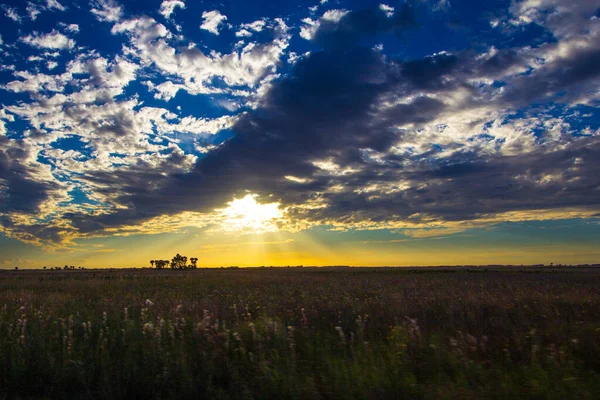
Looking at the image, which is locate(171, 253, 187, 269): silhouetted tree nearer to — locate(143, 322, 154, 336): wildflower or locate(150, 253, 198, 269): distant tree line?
locate(150, 253, 198, 269): distant tree line

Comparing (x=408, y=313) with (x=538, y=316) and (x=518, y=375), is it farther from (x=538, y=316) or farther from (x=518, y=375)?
(x=518, y=375)

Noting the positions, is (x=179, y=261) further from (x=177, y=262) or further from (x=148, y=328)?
(x=148, y=328)

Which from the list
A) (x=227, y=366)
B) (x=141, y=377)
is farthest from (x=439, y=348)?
(x=141, y=377)

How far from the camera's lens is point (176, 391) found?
5.04 metres

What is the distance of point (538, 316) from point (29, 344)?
1090cm

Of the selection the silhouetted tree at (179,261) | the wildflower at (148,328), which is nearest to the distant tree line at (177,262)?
the silhouetted tree at (179,261)

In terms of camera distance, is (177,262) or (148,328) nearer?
(148,328)

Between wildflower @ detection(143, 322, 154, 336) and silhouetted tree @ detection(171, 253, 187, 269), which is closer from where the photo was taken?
wildflower @ detection(143, 322, 154, 336)

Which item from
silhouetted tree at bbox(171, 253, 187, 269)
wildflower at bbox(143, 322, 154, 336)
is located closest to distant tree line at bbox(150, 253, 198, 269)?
silhouetted tree at bbox(171, 253, 187, 269)

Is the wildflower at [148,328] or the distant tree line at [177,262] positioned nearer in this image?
the wildflower at [148,328]

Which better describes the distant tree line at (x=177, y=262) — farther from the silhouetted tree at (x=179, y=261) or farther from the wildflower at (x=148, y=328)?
the wildflower at (x=148, y=328)

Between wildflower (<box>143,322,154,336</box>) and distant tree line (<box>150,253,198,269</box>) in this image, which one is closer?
wildflower (<box>143,322,154,336</box>)

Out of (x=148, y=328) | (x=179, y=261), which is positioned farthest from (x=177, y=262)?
(x=148, y=328)

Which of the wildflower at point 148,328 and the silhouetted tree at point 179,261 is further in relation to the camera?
the silhouetted tree at point 179,261
